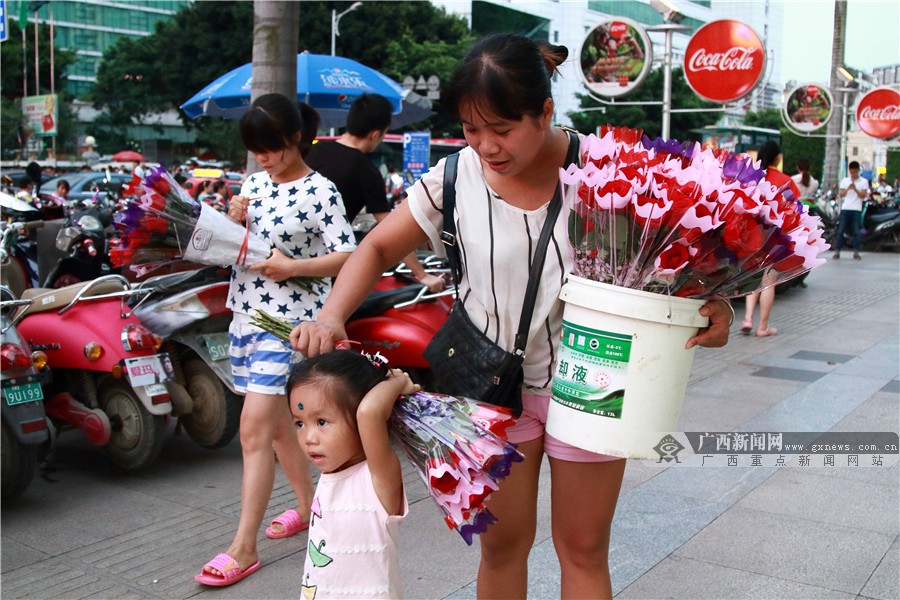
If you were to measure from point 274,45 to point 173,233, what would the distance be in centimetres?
324

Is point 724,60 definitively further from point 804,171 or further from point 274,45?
point 274,45

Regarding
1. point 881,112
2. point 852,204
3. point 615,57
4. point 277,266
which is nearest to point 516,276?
point 277,266

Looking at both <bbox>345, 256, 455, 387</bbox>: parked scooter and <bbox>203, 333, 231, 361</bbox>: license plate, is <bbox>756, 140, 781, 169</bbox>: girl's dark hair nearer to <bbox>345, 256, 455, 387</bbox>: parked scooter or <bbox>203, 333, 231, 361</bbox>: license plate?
<bbox>345, 256, 455, 387</bbox>: parked scooter

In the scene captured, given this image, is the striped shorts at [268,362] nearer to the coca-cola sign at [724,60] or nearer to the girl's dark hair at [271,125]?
the girl's dark hair at [271,125]

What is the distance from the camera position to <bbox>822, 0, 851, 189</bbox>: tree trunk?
77.3 ft

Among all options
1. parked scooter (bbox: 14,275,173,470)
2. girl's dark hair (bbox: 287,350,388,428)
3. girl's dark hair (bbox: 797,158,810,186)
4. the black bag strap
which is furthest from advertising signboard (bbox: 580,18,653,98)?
girl's dark hair (bbox: 287,350,388,428)

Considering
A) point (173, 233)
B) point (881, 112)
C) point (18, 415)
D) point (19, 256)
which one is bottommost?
point (18, 415)

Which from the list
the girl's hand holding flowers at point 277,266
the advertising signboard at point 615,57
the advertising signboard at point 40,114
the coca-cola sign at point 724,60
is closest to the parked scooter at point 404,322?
the girl's hand holding flowers at point 277,266

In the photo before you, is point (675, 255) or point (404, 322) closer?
point (675, 255)

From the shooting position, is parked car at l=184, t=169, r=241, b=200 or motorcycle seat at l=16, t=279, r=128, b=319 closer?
motorcycle seat at l=16, t=279, r=128, b=319

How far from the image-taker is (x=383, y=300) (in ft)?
18.1

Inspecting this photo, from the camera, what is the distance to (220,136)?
43.8 meters

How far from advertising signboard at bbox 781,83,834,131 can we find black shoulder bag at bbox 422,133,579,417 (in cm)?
2069

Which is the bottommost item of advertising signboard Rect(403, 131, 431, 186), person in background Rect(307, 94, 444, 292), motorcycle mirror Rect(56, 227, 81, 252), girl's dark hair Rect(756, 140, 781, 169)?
motorcycle mirror Rect(56, 227, 81, 252)
